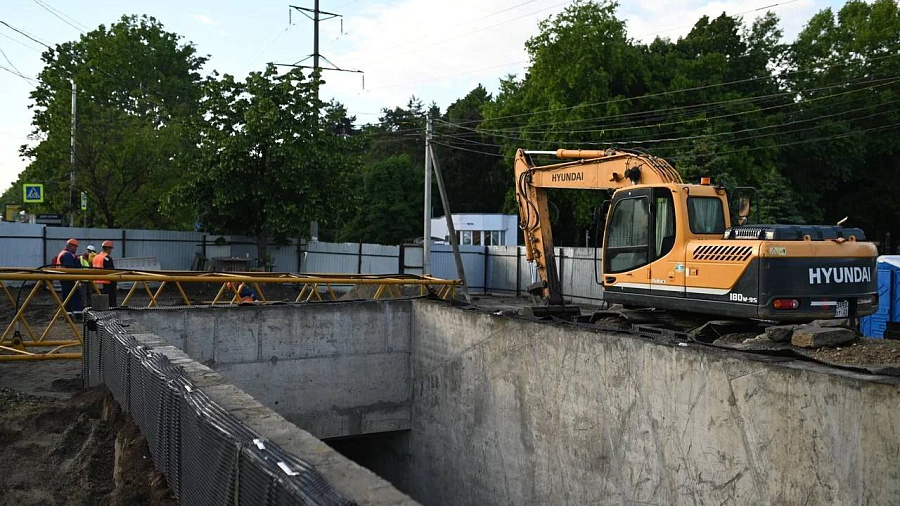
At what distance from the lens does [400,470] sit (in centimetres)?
1272

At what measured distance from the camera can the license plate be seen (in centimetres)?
918

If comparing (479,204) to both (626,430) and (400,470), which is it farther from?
(626,430)

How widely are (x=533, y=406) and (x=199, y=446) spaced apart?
19.1ft

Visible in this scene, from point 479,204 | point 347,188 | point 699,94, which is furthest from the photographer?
point 479,204

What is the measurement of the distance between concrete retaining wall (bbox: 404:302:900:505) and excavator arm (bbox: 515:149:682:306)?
8.72 ft

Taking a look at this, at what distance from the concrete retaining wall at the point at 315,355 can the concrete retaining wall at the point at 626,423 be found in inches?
Result: 19.2

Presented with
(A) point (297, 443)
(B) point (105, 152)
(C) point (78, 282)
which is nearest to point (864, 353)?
(A) point (297, 443)

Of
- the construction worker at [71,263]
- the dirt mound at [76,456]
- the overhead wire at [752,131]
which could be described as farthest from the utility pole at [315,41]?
the dirt mound at [76,456]

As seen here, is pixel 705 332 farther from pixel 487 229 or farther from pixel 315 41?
pixel 487 229

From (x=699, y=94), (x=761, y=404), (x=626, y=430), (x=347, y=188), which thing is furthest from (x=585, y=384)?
(x=699, y=94)

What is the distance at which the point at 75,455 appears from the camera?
20.5 ft

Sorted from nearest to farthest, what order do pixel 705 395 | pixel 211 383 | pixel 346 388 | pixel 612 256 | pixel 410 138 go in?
pixel 211 383 < pixel 705 395 < pixel 612 256 < pixel 346 388 < pixel 410 138

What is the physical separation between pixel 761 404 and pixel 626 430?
5.76ft

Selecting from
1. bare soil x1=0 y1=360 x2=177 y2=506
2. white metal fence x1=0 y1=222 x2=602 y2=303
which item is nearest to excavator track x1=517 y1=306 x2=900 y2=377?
bare soil x1=0 y1=360 x2=177 y2=506
